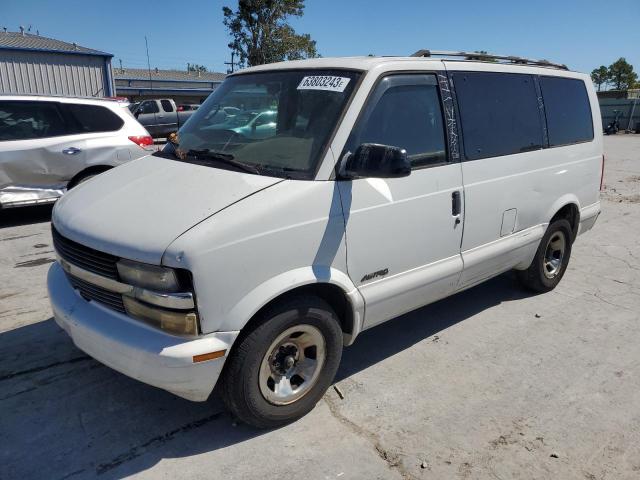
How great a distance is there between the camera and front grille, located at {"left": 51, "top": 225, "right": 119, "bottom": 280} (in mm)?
2721

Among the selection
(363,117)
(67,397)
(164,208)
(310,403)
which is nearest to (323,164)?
(363,117)

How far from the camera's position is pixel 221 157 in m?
3.29

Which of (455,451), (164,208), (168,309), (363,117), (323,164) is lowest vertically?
(455,451)

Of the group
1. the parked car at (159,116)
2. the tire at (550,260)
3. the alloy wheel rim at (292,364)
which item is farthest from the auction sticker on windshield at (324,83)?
the parked car at (159,116)

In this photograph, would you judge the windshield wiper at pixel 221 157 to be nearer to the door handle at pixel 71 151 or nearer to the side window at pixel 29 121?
the door handle at pixel 71 151

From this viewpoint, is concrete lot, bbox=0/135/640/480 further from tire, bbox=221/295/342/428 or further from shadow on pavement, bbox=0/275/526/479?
tire, bbox=221/295/342/428

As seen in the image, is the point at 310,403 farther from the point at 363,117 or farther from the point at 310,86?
the point at 310,86

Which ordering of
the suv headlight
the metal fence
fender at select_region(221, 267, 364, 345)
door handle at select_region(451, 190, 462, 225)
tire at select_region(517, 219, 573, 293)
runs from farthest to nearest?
the metal fence, tire at select_region(517, 219, 573, 293), door handle at select_region(451, 190, 462, 225), fender at select_region(221, 267, 364, 345), the suv headlight

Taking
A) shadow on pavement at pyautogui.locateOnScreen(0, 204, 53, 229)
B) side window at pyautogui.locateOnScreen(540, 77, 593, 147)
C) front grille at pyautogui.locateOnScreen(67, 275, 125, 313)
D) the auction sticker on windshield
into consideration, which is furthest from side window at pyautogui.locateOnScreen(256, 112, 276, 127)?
shadow on pavement at pyautogui.locateOnScreen(0, 204, 53, 229)

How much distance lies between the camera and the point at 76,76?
921 inches

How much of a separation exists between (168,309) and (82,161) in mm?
5839

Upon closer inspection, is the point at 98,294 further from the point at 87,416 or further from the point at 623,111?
the point at 623,111

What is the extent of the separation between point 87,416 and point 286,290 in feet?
4.81

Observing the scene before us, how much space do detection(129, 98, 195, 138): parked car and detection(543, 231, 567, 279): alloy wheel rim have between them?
1812 centimetres
